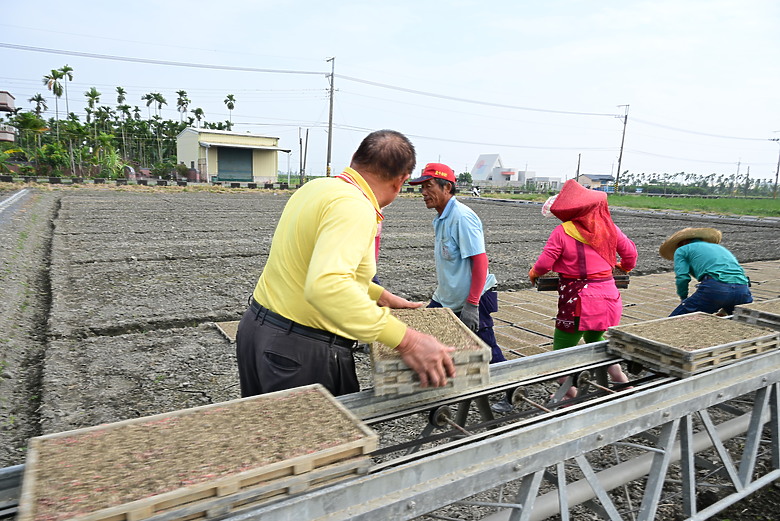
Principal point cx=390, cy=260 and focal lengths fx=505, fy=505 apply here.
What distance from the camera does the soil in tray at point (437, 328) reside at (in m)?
2.29

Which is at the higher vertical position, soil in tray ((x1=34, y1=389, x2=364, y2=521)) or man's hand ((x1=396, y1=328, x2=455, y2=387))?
man's hand ((x1=396, y1=328, x2=455, y2=387))

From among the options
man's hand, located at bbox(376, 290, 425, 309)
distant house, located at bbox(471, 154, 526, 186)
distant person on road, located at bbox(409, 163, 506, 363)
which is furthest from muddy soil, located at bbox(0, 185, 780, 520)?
distant house, located at bbox(471, 154, 526, 186)

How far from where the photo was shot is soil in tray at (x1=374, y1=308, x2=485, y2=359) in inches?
90.3

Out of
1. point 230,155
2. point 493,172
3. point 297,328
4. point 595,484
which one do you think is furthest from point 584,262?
point 493,172

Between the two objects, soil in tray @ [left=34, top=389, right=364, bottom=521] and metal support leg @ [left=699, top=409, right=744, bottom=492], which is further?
metal support leg @ [left=699, top=409, right=744, bottom=492]

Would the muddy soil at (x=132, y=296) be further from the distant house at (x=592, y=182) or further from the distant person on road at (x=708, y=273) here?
the distant house at (x=592, y=182)

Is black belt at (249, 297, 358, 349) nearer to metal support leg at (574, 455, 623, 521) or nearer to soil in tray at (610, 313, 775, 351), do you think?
metal support leg at (574, 455, 623, 521)

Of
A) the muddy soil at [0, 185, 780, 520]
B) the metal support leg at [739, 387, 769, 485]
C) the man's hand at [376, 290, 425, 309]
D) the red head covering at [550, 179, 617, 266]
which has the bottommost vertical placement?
the muddy soil at [0, 185, 780, 520]

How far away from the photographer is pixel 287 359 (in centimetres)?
229

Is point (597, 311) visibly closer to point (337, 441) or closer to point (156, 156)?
point (337, 441)

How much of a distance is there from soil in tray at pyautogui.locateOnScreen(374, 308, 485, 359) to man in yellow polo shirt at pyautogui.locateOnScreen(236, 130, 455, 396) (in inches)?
6.6

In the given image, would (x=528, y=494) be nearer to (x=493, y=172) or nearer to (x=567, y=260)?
(x=567, y=260)

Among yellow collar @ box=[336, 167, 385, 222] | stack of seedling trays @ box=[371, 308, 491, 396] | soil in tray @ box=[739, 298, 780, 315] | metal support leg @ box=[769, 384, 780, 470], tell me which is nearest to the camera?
stack of seedling trays @ box=[371, 308, 491, 396]

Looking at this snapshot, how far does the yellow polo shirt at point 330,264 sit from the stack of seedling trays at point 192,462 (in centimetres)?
38
